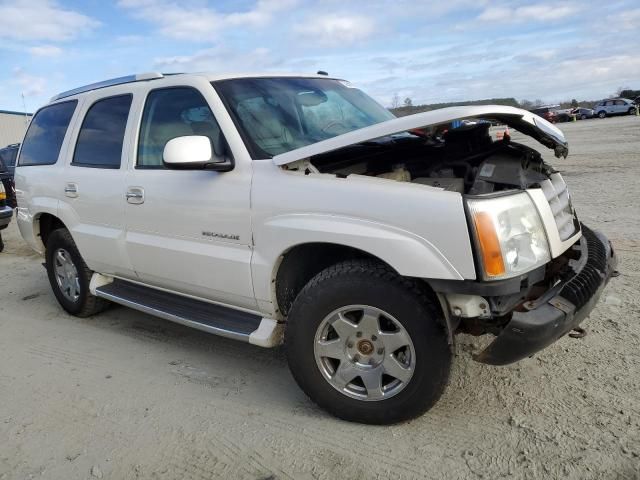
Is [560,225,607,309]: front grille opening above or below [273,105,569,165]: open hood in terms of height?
below

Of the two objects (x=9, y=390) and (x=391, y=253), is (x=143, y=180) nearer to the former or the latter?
(x=9, y=390)

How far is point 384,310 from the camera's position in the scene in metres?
2.68

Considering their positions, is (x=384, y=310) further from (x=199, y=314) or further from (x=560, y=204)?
(x=199, y=314)

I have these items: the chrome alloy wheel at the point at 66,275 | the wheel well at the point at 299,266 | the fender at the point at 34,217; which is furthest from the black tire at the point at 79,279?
the wheel well at the point at 299,266

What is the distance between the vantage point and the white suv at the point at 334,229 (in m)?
2.54

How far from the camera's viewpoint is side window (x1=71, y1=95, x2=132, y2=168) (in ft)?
13.4

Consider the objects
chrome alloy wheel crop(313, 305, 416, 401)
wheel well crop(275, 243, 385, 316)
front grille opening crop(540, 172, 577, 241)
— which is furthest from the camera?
wheel well crop(275, 243, 385, 316)

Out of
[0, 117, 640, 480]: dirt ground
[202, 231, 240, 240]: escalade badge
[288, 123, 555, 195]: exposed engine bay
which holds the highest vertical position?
[288, 123, 555, 195]: exposed engine bay

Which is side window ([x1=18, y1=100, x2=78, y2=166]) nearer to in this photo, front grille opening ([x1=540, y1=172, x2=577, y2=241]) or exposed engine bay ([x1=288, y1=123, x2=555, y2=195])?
exposed engine bay ([x1=288, y1=123, x2=555, y2=195])

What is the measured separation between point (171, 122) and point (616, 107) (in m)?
51.9

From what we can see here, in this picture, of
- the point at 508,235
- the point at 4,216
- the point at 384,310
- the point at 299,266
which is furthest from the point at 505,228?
the point at 4,216

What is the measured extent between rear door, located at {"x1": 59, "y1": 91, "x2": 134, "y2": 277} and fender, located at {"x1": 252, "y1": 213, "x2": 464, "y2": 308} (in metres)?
1.43

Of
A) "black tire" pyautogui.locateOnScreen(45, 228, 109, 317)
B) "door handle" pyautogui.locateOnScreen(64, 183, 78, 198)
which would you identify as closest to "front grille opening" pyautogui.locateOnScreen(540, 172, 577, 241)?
"door handle" pyautogui.locateOnScreen(64, 183, 78, 198)

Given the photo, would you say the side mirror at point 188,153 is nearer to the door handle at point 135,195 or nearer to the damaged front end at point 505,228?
the damaged front end at point 505,228
